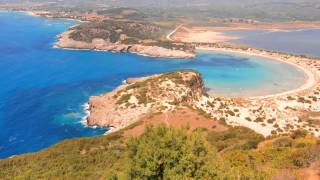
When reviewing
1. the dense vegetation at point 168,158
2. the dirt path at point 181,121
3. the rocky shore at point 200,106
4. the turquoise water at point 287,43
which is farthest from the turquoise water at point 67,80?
the turquoise water at point 287,43

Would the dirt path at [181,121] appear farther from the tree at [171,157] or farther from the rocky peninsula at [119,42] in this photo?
the rocky peninsula at [119,42]

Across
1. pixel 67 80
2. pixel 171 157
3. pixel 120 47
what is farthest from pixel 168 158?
pixel 120 47

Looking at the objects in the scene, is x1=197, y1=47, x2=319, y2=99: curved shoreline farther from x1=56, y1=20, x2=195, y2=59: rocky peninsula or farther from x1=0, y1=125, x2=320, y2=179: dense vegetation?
x1=0, y1=125, x2=320, y2=179: dense vegetation

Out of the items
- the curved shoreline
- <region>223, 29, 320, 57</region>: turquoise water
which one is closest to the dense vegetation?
the curved shoreline

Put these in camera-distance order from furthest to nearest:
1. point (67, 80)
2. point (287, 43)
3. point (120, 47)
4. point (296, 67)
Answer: point (287, 43)
point (120, 47)
point (296, 67)
point (67, 80)

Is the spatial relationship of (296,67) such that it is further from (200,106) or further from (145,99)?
(145,99)

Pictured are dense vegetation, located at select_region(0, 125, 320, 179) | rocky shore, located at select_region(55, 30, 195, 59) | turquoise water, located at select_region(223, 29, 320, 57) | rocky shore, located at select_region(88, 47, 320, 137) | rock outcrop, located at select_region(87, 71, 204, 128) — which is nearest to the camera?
dense vegetation, located at select_region(0, 125, 320, 179)
